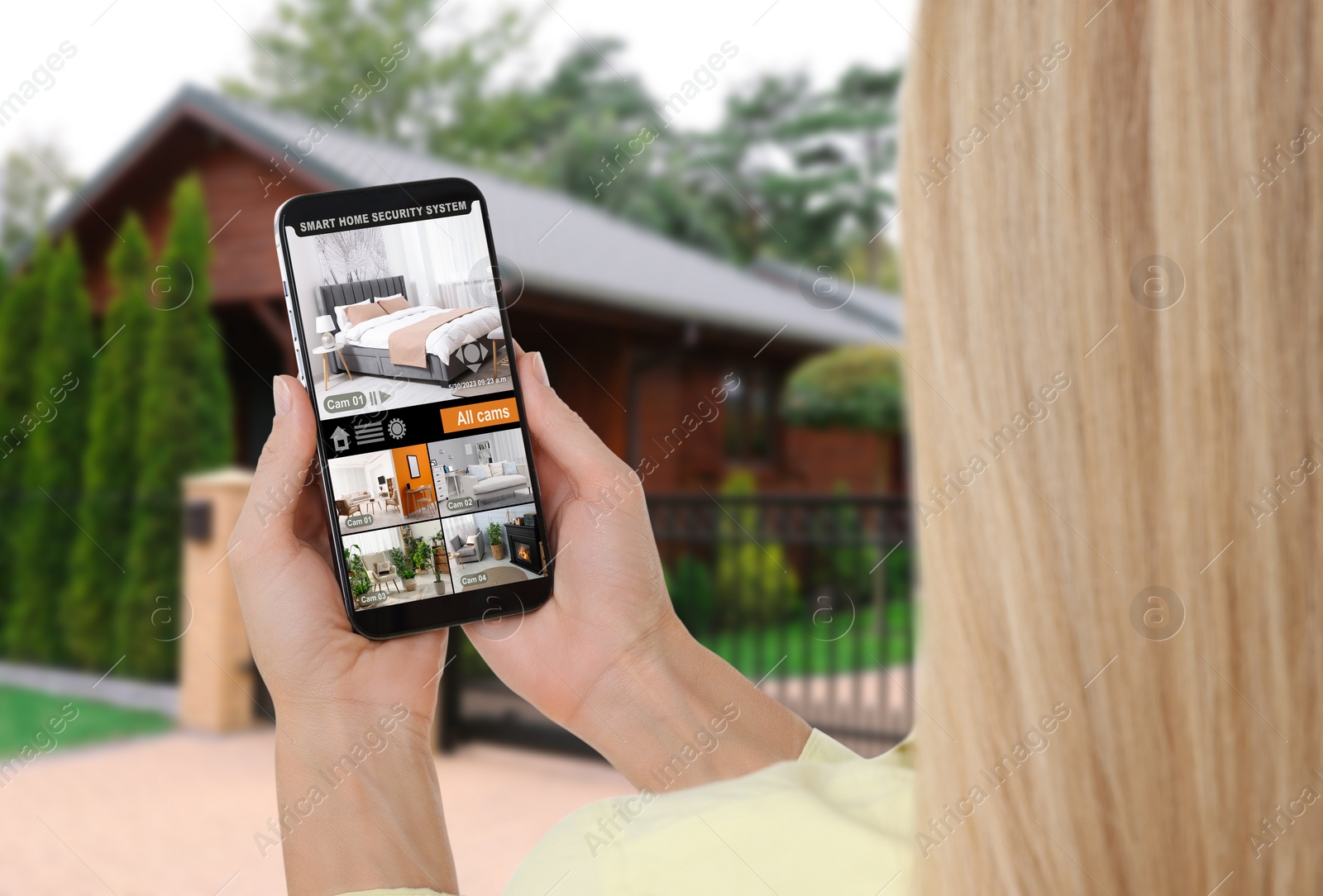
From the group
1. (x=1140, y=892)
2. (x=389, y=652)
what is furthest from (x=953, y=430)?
(x=389, y=652)

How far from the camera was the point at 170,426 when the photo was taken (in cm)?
463

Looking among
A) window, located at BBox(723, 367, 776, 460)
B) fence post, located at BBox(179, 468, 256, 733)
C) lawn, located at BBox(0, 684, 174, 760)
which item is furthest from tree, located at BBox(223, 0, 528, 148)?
fence post, located at BBox(179, 468, 256, 733)

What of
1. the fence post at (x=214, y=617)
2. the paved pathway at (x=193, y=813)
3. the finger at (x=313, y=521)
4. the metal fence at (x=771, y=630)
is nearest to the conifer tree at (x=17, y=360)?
the fence post at (x=214, y=617)

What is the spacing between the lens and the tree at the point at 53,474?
494 cm

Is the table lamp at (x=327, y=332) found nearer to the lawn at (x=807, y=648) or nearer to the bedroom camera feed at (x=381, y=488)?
the bedroom camera feed at (x=381, y=488)

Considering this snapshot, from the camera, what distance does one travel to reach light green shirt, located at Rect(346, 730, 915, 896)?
0.46 m

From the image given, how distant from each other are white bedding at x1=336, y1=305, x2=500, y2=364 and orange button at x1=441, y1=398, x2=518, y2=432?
0.04m

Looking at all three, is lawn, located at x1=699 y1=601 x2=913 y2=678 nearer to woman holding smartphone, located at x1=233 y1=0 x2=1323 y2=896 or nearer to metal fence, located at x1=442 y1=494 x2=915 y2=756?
metal fence, located at x1=442 y1=494 x2=915 y2=756

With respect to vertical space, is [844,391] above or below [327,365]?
above

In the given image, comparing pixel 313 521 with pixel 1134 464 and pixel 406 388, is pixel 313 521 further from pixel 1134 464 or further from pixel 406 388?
pixel 1134 464

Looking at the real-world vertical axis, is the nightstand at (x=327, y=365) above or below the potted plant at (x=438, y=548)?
above

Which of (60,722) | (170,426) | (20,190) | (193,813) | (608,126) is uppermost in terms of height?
(608,126)

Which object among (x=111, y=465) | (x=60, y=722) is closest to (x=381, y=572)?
(x=60, y=722)

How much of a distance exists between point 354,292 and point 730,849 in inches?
21.8
